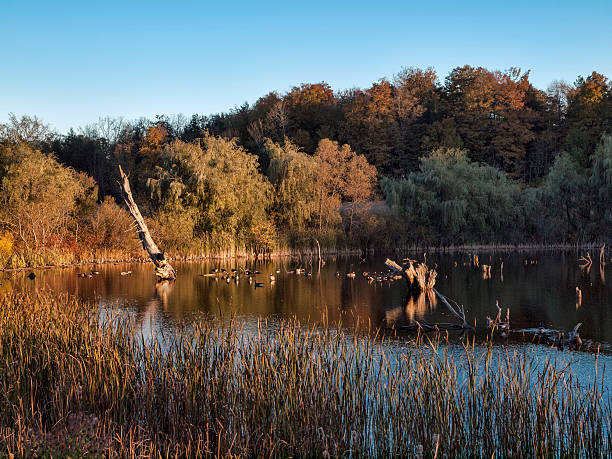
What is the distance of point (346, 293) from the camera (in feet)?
70.0

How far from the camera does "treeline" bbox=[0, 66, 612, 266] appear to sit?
106 ft

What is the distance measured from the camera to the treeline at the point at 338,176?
1273 inches

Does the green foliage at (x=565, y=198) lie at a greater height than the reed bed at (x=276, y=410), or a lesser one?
greater

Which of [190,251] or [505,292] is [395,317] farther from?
[190,251]

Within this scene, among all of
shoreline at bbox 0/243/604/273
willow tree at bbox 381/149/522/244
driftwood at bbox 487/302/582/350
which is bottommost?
driftwood at bbox 487/302/582/350

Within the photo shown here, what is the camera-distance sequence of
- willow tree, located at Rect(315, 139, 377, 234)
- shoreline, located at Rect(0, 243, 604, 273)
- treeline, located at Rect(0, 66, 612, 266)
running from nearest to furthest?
1. treeline, located at Rect(0, 66, 612, 266)
2. shoreline, located at Rect(0, 243, 604, 273)
3. willow tree, located at Rect(315, 139, 377, 234)

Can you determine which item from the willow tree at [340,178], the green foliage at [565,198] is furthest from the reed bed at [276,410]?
the green foliage at [565,198]

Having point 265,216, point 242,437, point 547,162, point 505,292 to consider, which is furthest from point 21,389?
point 547,162

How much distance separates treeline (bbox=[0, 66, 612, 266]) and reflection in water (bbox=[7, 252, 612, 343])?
415 cm

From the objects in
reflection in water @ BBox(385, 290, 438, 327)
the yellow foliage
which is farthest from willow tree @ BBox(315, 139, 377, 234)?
the yellow foliage

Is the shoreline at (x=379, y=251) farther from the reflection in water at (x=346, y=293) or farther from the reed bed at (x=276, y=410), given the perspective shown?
the reed bed at (x=276, y=410)

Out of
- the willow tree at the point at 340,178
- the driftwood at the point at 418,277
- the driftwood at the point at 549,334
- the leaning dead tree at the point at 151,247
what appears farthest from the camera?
the willow tree at the point at 340,178

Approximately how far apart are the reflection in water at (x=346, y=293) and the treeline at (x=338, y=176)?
163 inches

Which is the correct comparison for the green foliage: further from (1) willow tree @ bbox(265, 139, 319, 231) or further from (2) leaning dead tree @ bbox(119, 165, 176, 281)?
(2) leaning dead tree @ bbox(119, 165, 176, 281)
